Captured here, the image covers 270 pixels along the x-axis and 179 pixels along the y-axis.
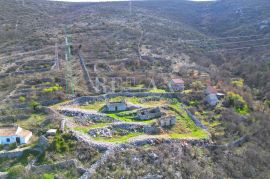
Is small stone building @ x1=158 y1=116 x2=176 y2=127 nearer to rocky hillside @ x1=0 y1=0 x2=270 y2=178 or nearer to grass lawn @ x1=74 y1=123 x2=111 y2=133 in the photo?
rocky hillside @ x1=0 y1=0 x2=270 y2=178

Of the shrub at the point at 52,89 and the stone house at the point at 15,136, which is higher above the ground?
the shrub at the point at 52,89

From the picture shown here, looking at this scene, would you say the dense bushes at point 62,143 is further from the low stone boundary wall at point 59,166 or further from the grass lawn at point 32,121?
the grass lawn at point 32,121

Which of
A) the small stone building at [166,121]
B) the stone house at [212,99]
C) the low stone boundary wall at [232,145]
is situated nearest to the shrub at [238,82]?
the stone house at [212,99]

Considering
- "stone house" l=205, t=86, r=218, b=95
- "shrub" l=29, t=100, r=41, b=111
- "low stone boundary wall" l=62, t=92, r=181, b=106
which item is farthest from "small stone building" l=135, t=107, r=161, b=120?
"shrub" l=29, t=100, r=41, b=111

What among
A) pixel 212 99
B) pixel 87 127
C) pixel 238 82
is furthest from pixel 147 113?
pixel 238 82

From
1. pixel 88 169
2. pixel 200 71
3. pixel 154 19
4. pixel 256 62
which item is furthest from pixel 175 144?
pixel 154 19

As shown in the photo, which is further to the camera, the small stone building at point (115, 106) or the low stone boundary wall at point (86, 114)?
the small stone building at point (115, 106)

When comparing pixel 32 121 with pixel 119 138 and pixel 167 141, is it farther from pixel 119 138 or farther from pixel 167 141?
pixel 167 141

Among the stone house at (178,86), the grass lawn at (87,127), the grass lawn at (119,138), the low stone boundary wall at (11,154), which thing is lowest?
the low stone boundary wall at (11,154)
